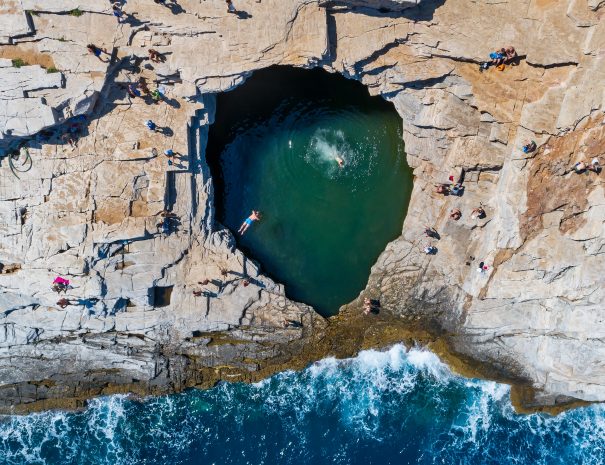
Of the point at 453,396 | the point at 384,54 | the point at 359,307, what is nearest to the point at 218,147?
the point at 384,54

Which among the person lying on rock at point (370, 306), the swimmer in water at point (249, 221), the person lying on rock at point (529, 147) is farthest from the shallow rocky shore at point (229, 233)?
the swimmer in water at point (249, 221)

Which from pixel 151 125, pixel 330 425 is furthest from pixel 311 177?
pixel 330 425

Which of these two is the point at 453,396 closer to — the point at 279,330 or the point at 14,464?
the point at 279,330

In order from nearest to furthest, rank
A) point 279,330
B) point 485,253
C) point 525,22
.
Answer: point 525,22
point 485,253
point 279,330

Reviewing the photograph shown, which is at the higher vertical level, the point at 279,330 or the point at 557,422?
the point at 279,330

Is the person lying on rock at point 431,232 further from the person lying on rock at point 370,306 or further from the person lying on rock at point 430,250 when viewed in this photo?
the person lying on rock at point 370,306

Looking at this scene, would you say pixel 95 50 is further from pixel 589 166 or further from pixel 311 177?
pixel 589 166
